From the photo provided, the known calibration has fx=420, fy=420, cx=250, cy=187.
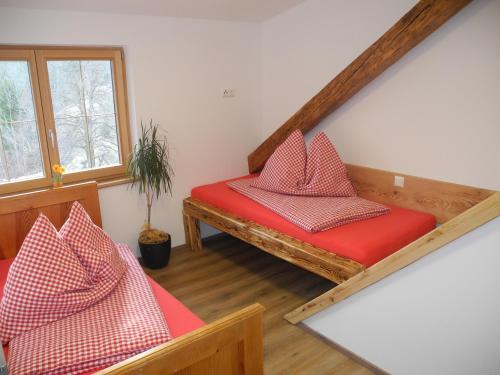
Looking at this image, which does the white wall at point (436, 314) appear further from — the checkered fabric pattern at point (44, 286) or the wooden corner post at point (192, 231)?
the wooden corner post at point (192, 231)

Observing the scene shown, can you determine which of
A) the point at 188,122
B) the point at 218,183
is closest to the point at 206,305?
the point at 218,183

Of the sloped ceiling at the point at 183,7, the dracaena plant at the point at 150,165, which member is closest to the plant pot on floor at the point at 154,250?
the dracaena plant at the point at 150,165

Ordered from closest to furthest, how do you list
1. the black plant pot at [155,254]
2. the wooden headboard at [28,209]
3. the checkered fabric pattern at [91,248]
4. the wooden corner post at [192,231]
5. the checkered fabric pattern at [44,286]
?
the checkered fabric pattern at [44,286]
the checkered fabric pattern at [91,248]
the wooden headboard at [28,209]
the black plant pot at [155,254]
the wooden corner post at [192,231]

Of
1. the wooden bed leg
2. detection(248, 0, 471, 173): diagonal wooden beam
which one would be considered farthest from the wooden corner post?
detection(248, 0, 471, 173): diagonal wooden beam

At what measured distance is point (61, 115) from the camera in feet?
10.6

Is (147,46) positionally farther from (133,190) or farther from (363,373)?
(363,373)

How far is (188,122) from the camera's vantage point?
3.80 metres

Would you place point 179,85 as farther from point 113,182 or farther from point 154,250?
point 154,250

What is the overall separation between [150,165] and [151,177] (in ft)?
0.33

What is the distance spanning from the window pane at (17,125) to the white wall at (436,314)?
2.44 meters

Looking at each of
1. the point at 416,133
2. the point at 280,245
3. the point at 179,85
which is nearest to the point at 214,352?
the point at 280,245

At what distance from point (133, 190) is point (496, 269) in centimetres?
277

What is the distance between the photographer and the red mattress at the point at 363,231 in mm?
2523

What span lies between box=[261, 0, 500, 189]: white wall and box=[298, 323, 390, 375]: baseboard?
4.57ft
